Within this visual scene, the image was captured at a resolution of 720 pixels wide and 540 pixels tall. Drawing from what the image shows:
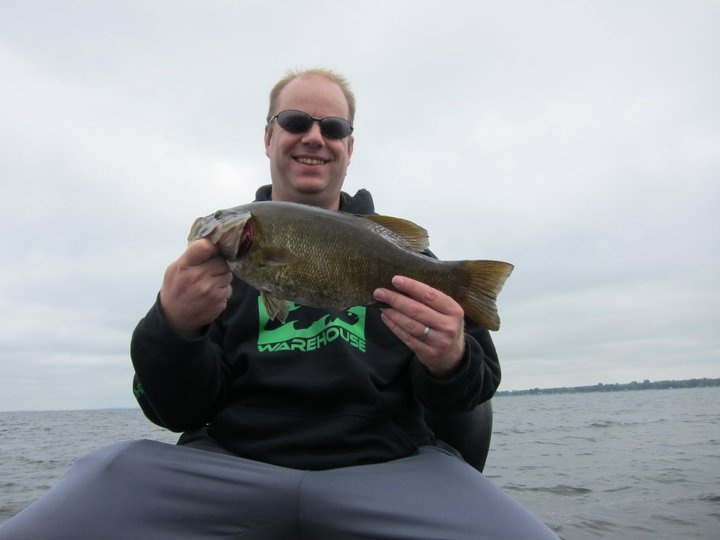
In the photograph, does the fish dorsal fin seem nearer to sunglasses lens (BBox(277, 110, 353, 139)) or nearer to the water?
sunglasses lens (BBox(277, 110, 353, 139))

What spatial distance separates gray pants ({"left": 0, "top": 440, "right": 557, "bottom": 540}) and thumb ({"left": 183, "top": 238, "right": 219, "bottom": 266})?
96 centimetres

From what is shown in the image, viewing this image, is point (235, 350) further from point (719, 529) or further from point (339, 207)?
point (719, 529)

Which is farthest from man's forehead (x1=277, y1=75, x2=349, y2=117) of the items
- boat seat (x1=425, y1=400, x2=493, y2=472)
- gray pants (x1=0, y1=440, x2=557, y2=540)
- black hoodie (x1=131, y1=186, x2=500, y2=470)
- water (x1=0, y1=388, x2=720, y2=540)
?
water (x1=0, y1=388, x2=720, y2=540)

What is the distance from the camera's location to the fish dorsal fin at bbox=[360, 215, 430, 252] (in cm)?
317

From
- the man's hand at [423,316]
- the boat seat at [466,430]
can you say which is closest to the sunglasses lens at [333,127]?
the man's hand at [423,316]

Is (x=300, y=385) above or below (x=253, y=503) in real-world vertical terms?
above

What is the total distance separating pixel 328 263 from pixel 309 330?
2.20 feet

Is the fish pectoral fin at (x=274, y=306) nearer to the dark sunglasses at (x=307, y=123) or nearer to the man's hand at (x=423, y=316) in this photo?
the man's hand at (x=423, y=316)

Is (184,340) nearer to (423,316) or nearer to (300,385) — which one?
(300,385)

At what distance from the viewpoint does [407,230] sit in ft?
10.5

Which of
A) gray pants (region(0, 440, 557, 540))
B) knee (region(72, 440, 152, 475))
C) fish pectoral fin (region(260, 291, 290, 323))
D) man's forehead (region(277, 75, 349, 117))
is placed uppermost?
man's forehead (region(277, 75, 349, 117))

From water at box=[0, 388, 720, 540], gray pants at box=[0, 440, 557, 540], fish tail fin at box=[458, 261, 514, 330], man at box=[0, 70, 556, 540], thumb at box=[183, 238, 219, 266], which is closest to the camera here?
gray pants at box=[0, 440, 557, 540]

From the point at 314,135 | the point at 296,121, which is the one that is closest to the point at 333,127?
the point at 314,135

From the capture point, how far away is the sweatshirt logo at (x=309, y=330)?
328 cm
